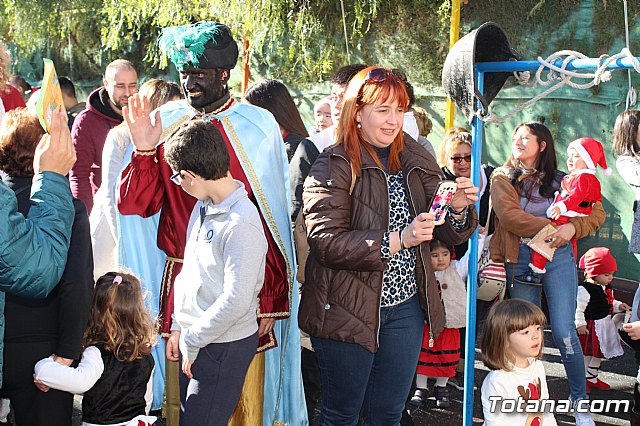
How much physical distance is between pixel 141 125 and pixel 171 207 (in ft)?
1.32

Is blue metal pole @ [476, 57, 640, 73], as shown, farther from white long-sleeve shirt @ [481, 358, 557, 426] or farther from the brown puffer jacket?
white long-sleeve shirt @ [481, 358, 557, 426]

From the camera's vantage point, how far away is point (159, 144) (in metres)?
3.79

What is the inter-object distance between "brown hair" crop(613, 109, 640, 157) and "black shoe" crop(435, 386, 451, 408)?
195cm

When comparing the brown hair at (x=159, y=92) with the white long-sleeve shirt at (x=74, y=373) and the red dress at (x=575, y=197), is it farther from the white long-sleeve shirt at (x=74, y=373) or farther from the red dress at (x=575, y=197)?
the red dress at (x=575, y=197)

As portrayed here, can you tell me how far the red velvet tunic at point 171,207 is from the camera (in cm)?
366

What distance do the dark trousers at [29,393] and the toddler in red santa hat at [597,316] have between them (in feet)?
12.7

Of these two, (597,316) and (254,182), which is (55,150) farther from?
(597,316)

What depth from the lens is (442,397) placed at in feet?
18.0

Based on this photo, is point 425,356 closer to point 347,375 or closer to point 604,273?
point 604,273

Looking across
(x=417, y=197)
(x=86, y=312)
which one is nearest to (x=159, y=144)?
(x=86, y=312)

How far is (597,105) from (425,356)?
3.72 metres

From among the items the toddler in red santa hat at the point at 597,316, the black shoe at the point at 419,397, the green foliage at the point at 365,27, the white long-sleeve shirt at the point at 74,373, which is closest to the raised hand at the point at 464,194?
the white long-sleeve shirt at the point at 74,373

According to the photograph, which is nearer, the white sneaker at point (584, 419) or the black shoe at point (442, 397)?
the white sneaker at point (584, 419)

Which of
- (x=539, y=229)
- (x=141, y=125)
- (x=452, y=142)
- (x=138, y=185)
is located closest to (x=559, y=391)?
(x=539, y=229)
